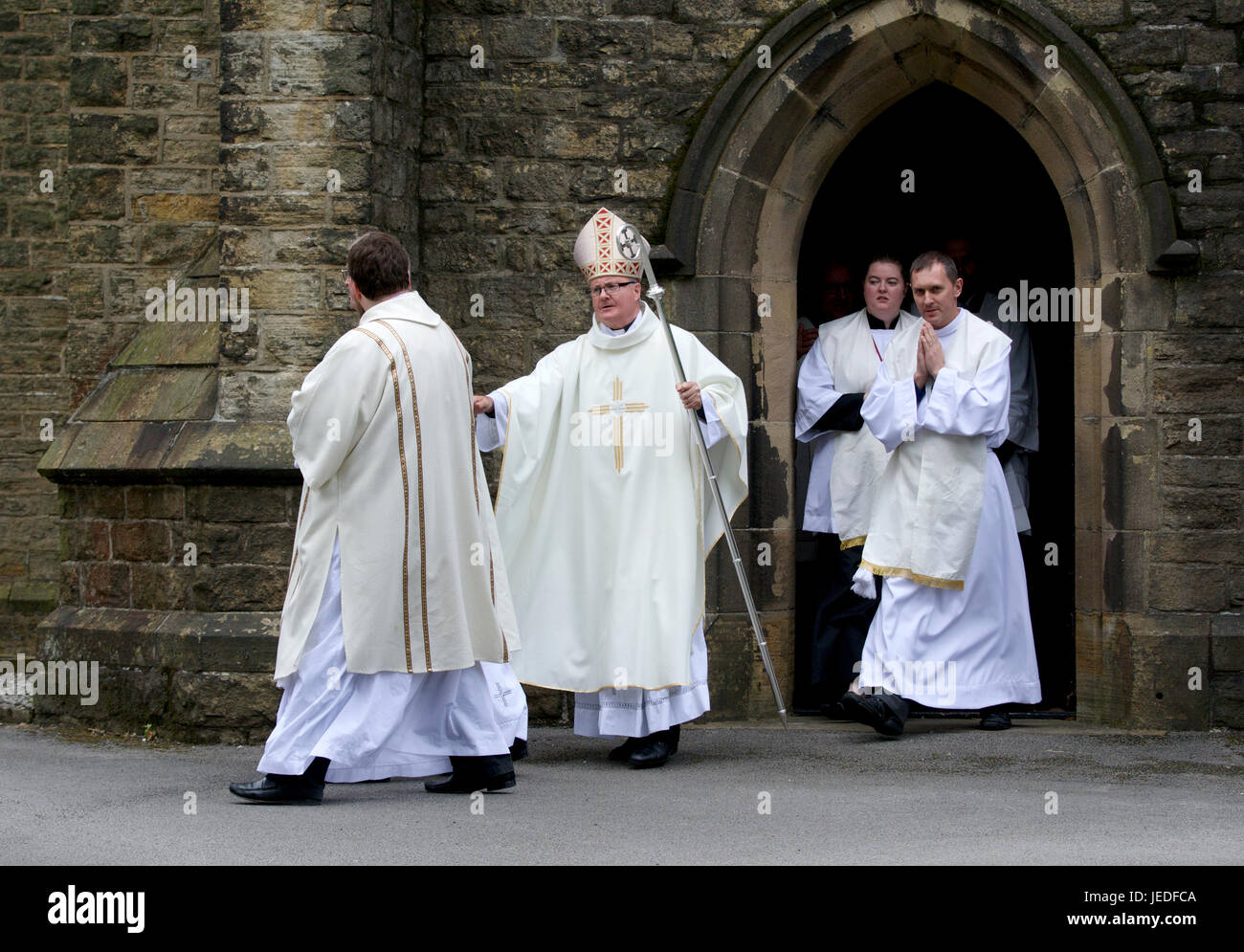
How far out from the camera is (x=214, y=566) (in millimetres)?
7660

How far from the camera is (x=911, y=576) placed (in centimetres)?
766

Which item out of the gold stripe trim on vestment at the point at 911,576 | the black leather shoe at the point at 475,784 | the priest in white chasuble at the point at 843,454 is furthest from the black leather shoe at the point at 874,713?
the black leather shoe at the point at 475,784

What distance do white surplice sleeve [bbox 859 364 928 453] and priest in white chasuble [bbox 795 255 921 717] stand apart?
1.46ft

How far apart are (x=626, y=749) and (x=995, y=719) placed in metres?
1.95

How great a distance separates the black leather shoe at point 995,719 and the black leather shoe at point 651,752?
69.4 inches

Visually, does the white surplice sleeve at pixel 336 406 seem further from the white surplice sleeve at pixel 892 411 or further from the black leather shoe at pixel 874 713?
the white surplice sleeve at pixel 892 411

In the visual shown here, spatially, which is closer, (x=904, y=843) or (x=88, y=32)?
(x=904, y=843)

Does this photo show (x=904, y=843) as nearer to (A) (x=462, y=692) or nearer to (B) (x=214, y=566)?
(A) (x=462, y=692)

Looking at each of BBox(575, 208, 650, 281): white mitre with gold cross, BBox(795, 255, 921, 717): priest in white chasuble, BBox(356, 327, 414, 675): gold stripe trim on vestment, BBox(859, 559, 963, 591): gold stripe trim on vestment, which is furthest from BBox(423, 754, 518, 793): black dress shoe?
BBox(795, 255, 921, 717): priest in white chasuble

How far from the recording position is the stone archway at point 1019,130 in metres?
7.84

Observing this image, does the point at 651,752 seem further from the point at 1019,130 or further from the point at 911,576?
the point at 1019,130

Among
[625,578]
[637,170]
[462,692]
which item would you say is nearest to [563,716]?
[625,578]

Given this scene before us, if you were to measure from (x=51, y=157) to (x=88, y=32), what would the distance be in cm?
153

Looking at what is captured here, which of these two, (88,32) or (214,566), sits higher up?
(88,32)
